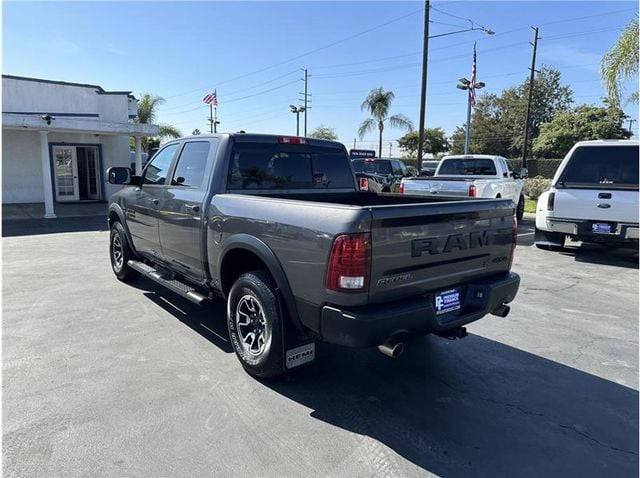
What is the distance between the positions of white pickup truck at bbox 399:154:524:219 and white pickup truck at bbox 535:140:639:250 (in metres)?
1.59

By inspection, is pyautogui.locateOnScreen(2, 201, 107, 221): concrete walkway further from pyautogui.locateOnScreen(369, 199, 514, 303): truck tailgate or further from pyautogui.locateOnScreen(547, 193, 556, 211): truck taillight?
pyautogui.locateOnScreen(369, 199, 514, 303): truck tailgate

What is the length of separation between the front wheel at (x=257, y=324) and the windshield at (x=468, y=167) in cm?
1012

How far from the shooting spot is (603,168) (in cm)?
846

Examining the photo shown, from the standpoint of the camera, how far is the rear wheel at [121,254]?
634 centimetres

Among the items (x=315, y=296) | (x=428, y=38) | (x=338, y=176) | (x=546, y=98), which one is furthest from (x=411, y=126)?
(x=315, y=296)

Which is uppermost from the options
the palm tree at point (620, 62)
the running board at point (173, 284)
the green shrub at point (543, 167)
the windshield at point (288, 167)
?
the palm tree at point (620, 62)

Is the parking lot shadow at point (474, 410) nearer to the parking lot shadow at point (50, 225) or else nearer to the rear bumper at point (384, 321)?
the rear bumper at point (384, 321)

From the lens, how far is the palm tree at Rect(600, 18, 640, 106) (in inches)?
438

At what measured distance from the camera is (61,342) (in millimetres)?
4426

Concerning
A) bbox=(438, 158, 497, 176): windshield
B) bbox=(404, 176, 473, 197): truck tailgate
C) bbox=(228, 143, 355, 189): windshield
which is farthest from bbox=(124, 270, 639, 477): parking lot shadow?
bbox=(438, 158, 497, 176): windshield

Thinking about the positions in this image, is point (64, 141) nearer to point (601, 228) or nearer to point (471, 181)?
point (471, 181)

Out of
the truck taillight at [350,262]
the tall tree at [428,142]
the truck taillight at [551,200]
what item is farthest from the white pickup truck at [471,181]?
the tall tree at [428,142]

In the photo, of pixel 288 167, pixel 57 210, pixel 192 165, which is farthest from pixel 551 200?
pixel 57 210

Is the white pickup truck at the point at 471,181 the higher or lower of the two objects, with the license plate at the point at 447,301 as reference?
higher
